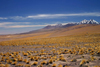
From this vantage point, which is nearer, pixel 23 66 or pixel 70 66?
pixel 70 66

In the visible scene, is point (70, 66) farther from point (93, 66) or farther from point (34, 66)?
point (34, 66)

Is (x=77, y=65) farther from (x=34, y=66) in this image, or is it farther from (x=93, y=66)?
(x=34, y=66)

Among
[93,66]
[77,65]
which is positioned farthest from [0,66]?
[93,66]

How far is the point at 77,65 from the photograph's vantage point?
7625 mm

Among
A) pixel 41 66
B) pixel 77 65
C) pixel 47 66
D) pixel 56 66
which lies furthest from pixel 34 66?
pixel 77 65

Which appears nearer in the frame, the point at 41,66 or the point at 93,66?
the point at 93,66

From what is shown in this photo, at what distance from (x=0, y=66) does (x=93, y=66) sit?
777 cm

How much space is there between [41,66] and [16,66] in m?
2.27

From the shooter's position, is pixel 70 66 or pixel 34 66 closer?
pixel 70 66

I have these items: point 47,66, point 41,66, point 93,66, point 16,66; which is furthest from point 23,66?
point 93,66

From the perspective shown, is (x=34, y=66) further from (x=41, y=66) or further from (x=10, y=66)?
(x=10, y=66)

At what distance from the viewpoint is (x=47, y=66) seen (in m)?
7.78

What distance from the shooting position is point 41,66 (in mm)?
7730

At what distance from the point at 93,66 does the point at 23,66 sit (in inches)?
231
